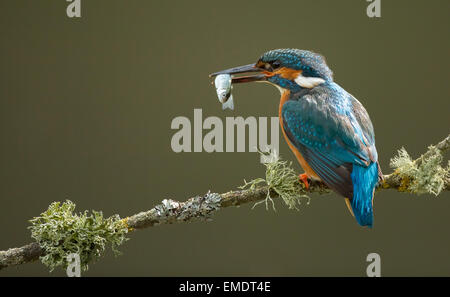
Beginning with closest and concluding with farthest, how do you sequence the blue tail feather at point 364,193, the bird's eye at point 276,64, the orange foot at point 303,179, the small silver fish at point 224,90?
the blue tail feather at point 364,193
the orange foot at point 303,179
the small silver fish at point 224,90
the bird's eye at point 276,64

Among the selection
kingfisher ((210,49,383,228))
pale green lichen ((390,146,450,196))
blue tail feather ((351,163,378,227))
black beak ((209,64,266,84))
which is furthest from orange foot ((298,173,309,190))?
black beak ((209,64,266,84))

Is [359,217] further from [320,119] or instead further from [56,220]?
[56,220]

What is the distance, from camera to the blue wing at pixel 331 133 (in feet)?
5.20

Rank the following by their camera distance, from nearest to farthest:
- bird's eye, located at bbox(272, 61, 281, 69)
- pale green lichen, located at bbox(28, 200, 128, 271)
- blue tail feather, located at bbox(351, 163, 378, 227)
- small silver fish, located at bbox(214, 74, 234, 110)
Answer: pale green lichen, located at bbox(28, 200, 128, 271) < blue tail feather, located at bbox(351, 163, 378, 227) < small silver fish, located at bbox(214, 74, 234, 110) < bird's eye, located at bbox(272, 61, 281, 69)

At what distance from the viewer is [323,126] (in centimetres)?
167

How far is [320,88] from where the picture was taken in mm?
1775

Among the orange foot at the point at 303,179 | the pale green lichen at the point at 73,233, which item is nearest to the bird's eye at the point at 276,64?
the orange foot at the point at 303,179

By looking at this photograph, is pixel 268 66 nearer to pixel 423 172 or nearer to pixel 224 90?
pixel 224 90

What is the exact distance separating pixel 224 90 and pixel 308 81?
32 centimetres

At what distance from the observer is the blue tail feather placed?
4.96 feet

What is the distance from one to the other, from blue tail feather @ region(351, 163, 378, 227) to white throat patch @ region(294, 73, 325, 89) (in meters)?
0.39

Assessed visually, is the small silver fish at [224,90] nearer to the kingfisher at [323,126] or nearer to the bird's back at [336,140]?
the kingfisher at [323,126]

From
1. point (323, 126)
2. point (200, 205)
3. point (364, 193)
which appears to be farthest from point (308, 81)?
point (200, 205)

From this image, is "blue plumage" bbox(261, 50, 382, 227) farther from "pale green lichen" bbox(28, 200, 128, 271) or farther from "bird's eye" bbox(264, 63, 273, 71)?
"pale green lichen" bbox(28, 200, 128, 271)
